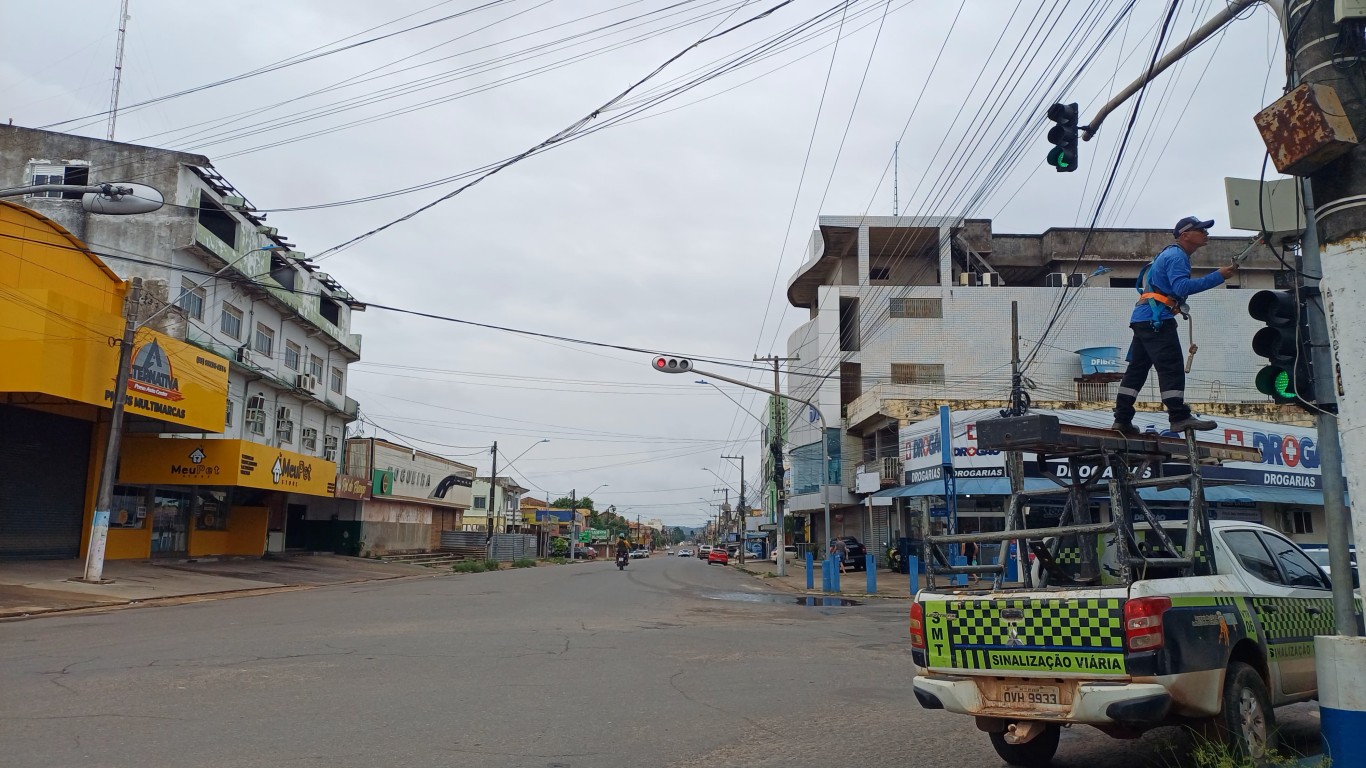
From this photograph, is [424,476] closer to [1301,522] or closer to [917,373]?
[917,373]

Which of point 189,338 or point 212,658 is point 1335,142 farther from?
point 189,338

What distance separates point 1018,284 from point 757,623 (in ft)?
162

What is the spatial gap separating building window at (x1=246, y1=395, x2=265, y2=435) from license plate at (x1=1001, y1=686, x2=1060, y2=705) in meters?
34.6

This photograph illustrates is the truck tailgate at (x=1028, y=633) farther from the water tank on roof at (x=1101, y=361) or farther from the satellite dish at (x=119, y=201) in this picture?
the water tank on roof at (x=1101, y=361)

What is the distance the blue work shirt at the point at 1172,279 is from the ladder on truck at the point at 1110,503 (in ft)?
3.32

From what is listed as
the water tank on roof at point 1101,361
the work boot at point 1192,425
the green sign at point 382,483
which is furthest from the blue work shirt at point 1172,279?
the water tank on roof at point 1101,361

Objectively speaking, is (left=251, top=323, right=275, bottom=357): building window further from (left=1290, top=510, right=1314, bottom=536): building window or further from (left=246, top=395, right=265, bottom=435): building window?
(left=1290, top=510, right=1314, bottom=536): building window

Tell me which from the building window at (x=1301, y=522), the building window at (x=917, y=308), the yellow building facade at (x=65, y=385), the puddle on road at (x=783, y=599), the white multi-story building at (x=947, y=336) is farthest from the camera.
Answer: the building window at (x=917, y=308)

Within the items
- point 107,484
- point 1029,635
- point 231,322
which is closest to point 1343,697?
point 1029,635

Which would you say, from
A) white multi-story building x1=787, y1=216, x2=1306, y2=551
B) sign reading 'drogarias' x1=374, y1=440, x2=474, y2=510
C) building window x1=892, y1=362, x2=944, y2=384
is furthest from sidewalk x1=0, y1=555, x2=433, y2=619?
building window x1=892, y1=362, x2=944, y2=384

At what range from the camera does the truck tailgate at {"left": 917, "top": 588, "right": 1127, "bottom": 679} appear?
17.8 feet

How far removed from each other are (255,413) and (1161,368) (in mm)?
34513

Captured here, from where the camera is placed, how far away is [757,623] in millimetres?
16828

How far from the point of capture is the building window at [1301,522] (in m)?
37.7
